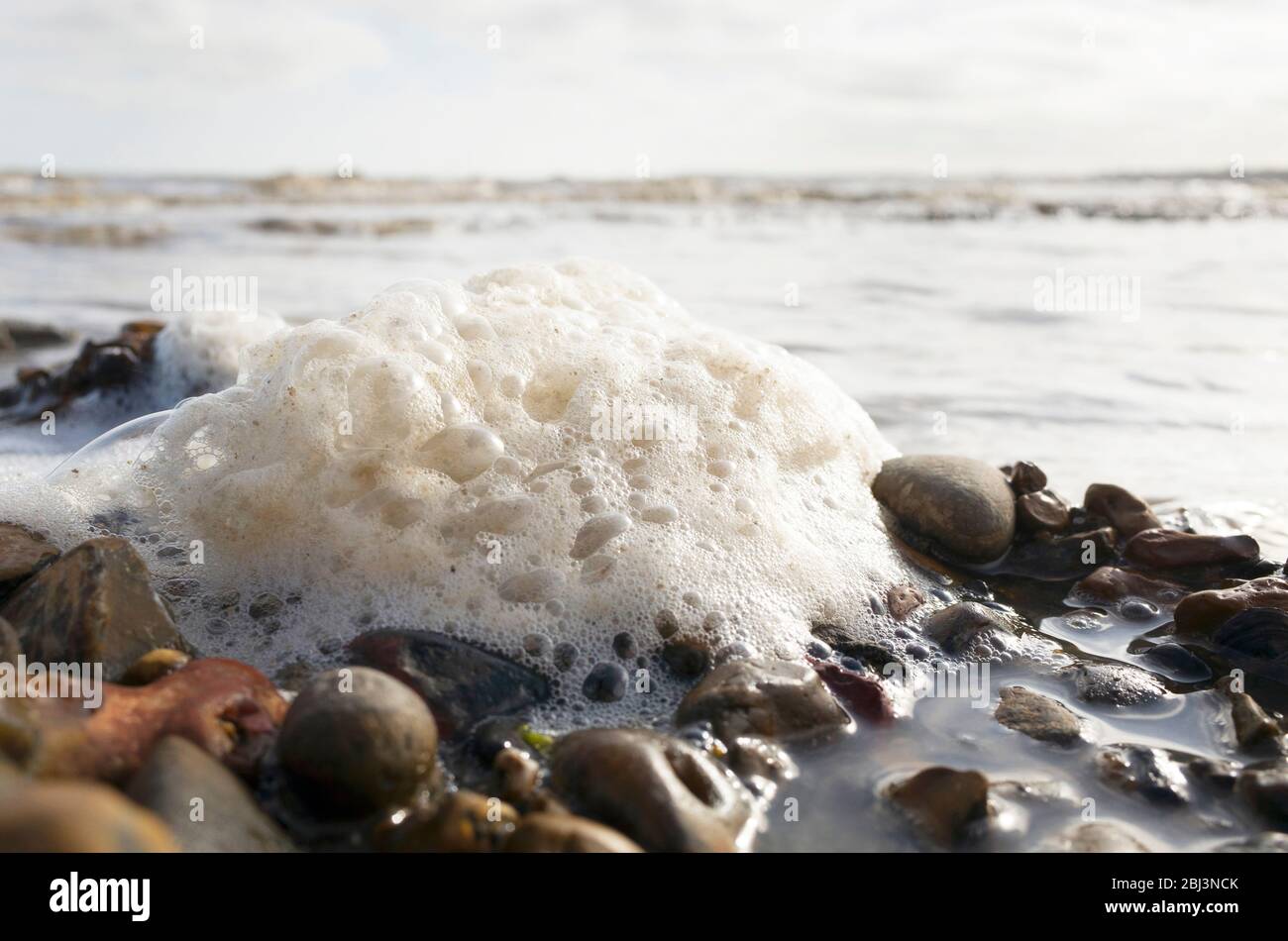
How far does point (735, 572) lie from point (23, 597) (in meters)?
1.91

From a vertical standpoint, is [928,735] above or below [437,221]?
below

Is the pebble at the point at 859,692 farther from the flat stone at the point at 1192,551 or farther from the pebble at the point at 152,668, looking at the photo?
the pebble at the point at 152,668

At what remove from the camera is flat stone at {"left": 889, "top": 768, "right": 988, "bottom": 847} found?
2.10 meters

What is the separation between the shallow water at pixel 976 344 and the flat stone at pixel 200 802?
3.46ft

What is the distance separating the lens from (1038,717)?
8.26 ft

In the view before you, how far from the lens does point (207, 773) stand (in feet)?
6.36

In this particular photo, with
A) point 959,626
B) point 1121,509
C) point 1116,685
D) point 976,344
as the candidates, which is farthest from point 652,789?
point 976,344

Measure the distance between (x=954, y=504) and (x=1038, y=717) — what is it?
1.04 m

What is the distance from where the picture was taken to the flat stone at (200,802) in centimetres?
182

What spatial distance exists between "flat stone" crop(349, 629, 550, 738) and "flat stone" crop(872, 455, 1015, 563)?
159 centimetres

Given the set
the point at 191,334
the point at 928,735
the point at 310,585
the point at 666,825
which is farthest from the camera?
the point at 191,334
